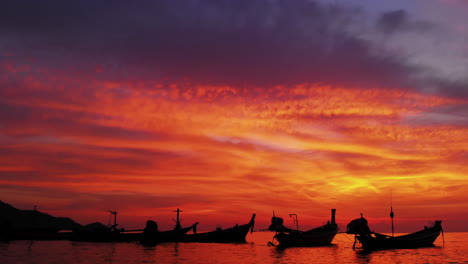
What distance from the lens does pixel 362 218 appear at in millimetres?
75000

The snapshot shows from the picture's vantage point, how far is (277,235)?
3361 inches

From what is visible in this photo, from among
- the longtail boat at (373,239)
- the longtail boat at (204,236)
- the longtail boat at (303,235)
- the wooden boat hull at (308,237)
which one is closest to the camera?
the longtail boat at (373,239)

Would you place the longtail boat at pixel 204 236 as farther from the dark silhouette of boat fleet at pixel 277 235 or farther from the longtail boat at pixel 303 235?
the longtail boat at pixel 303 235

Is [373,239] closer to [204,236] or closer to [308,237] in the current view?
[308,237]

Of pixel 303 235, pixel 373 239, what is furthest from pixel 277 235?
pixel 373 239

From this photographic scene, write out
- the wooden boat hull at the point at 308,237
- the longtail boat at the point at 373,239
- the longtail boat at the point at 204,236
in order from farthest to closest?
the longtail boat at the point at 204,236 < the wooden boat hull at the point at 308,237 < the longtail boat at the point at 373,239

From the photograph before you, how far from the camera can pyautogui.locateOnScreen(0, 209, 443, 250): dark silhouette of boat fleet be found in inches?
3012

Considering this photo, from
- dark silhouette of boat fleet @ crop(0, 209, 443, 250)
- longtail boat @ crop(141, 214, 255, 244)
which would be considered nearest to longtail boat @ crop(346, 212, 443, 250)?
dark silhouette of boat fleet @ crop(0, 209, 443, 250)

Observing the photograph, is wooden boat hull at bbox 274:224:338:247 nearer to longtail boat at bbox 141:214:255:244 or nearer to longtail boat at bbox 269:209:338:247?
longtail boat at bbox 269:209:338:247

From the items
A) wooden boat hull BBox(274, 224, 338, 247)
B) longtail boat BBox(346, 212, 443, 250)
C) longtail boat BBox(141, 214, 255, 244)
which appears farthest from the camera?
longtail boat BBox(141, 214, 255, 244)

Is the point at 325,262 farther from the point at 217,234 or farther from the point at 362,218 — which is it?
the point at 217,234

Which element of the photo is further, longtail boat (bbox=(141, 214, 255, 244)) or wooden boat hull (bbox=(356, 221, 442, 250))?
longtail boat (bbox=(141, 214, 255, 244))

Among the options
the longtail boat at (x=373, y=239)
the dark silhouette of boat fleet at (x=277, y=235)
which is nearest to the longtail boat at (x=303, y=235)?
the dark silhouette of boat fleet at (x=277, y=235)

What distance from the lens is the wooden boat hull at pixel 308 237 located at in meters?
85.6
